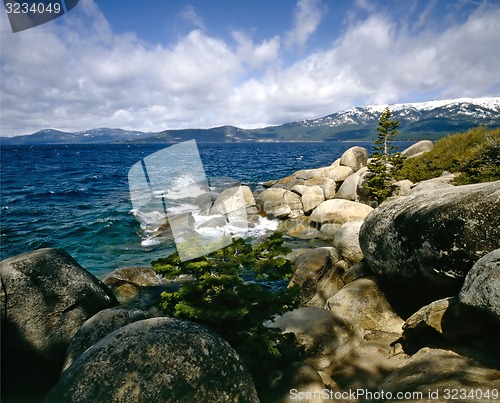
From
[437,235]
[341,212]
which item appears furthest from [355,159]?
[437,235]

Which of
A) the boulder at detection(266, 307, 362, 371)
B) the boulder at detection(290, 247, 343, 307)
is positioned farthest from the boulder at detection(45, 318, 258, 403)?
the boulder at detection(290, 247, 343, 307)

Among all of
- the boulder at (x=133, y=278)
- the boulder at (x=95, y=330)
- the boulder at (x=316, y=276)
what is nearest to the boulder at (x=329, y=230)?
the boulder at (x=316, y=276)

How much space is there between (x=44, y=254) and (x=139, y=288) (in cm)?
585

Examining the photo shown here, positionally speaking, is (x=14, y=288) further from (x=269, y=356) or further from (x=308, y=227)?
(x=308, y=227)

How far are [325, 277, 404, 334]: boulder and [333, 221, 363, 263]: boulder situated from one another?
3.03m

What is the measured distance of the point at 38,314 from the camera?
5.08 meters

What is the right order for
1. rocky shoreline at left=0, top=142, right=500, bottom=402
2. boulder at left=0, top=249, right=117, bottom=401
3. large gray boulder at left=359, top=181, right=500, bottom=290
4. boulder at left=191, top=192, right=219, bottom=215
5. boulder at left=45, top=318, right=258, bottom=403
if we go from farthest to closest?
boulder at left=191, top=192, right=219, bottom=215 → large gray boulder at left=359, top=181, right=500, bottom=290 → boulder at left=0, top=249, right=117, bottom=401 → rocky shoreline at left=0, top=142, right=500, bottom=402 → boulder at left=45, top=318, right=258, bottom=403

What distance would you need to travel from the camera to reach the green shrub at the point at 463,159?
43.7 feet

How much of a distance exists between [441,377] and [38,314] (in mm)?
6771

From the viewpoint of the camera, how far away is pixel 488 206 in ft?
16.9

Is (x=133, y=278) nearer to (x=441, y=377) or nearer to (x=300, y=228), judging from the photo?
(x=441, y=377)

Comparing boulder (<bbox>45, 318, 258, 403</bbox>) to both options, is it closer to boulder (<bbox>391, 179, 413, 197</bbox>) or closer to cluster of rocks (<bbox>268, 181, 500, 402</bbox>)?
cluster of rocks (<bbox>268, 181, 500, 402</bbox>)

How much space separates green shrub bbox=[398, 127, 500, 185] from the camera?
43.7 feet

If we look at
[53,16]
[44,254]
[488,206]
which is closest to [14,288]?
[44,254]
